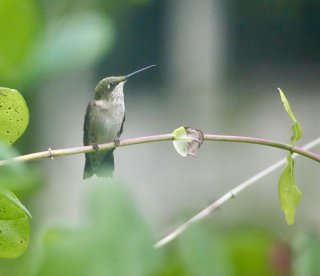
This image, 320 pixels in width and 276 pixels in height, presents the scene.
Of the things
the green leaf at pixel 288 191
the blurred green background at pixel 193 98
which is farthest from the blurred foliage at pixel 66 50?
the green leaf at pixel 288 191

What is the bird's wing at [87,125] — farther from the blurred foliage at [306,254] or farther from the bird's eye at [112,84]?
the blurred foliage at [306,254]

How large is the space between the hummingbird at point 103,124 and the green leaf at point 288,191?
0.33ft

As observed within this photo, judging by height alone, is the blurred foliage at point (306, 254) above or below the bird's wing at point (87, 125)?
below

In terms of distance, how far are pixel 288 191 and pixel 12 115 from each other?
0.18 metres

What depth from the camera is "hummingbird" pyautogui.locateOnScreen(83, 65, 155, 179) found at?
56 centimetres

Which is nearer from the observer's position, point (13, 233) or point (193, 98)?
point (13, 233)

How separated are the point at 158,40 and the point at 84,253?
12.7ft

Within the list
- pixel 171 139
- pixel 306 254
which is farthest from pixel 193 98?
pixel 171 139

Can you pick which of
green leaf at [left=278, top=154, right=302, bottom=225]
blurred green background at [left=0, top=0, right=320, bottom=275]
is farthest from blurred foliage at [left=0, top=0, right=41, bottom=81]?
green leaf at [left=278, top=154, right=302, bottom=225]

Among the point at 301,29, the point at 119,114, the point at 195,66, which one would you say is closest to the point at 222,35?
the point at 195,66

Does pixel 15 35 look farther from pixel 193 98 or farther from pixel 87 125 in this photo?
pixel 193 98

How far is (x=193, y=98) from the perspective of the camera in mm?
4348

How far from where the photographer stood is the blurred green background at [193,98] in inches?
22.8

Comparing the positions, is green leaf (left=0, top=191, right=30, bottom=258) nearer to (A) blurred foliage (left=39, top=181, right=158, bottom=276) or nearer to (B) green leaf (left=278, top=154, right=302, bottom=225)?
(A) blurred foliage (left=39, top=181, right=158, bottom=276)
